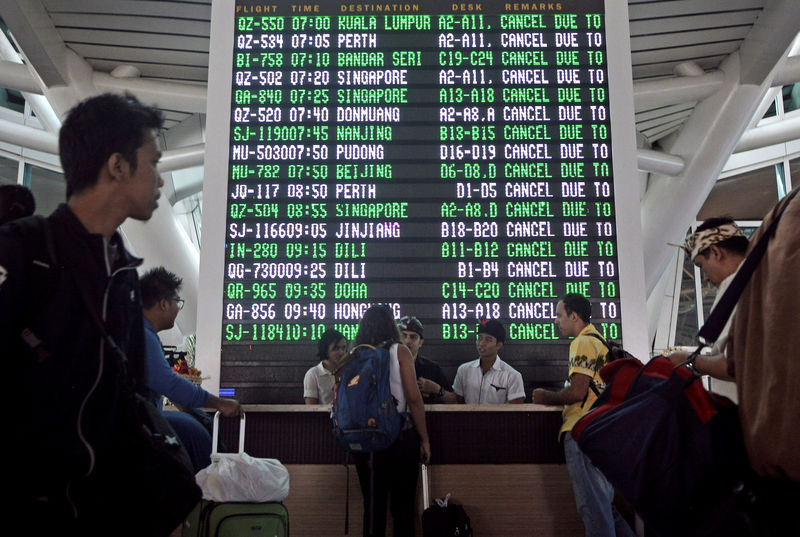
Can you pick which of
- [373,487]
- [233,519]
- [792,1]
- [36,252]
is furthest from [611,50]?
[36,252]

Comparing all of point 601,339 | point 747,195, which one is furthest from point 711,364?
point 747,195

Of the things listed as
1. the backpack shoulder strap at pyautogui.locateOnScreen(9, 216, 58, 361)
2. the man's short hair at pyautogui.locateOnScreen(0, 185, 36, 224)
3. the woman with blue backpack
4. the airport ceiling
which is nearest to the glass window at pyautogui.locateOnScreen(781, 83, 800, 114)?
the airport ceiling

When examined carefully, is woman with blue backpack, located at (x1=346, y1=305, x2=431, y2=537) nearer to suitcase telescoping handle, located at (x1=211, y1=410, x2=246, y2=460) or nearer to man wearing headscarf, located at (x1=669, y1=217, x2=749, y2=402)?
suitcase telescoping handle, located at (x1=211, y1=410, x2=246, y2=460)

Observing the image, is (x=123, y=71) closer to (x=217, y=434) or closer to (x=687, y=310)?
(x=217, y=434)

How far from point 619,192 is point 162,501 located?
19.8 feet

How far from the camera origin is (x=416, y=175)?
23.9 ft

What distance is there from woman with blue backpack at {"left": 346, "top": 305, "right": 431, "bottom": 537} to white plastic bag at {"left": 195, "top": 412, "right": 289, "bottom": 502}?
568 millimetres

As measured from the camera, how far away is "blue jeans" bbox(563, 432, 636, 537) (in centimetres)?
502

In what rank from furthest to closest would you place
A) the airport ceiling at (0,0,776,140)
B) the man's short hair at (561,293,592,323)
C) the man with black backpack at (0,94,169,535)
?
the airport ceiling at (0,0,776,140) < the man's short hair at (561,293,592,323) < the man with black backpack at (0,94,169,535)

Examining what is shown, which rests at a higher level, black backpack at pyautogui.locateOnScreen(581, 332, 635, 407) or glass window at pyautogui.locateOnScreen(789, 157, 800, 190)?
glass window at pyautogui.locateOnScreen(789, 157, 800, 190)

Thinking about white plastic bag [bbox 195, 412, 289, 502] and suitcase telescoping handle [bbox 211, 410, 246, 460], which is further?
suitcase telescoping handle [bbox 211, 410, 246, 460]

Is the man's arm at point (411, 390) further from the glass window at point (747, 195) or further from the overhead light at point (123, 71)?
the glass window at point (747, 195)

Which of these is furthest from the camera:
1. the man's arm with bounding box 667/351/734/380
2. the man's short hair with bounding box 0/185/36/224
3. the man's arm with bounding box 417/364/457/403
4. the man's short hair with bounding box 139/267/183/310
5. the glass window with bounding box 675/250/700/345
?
the glass window with bounding box 675/250/700/345

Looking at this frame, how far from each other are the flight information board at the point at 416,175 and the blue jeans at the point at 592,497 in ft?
5.60
